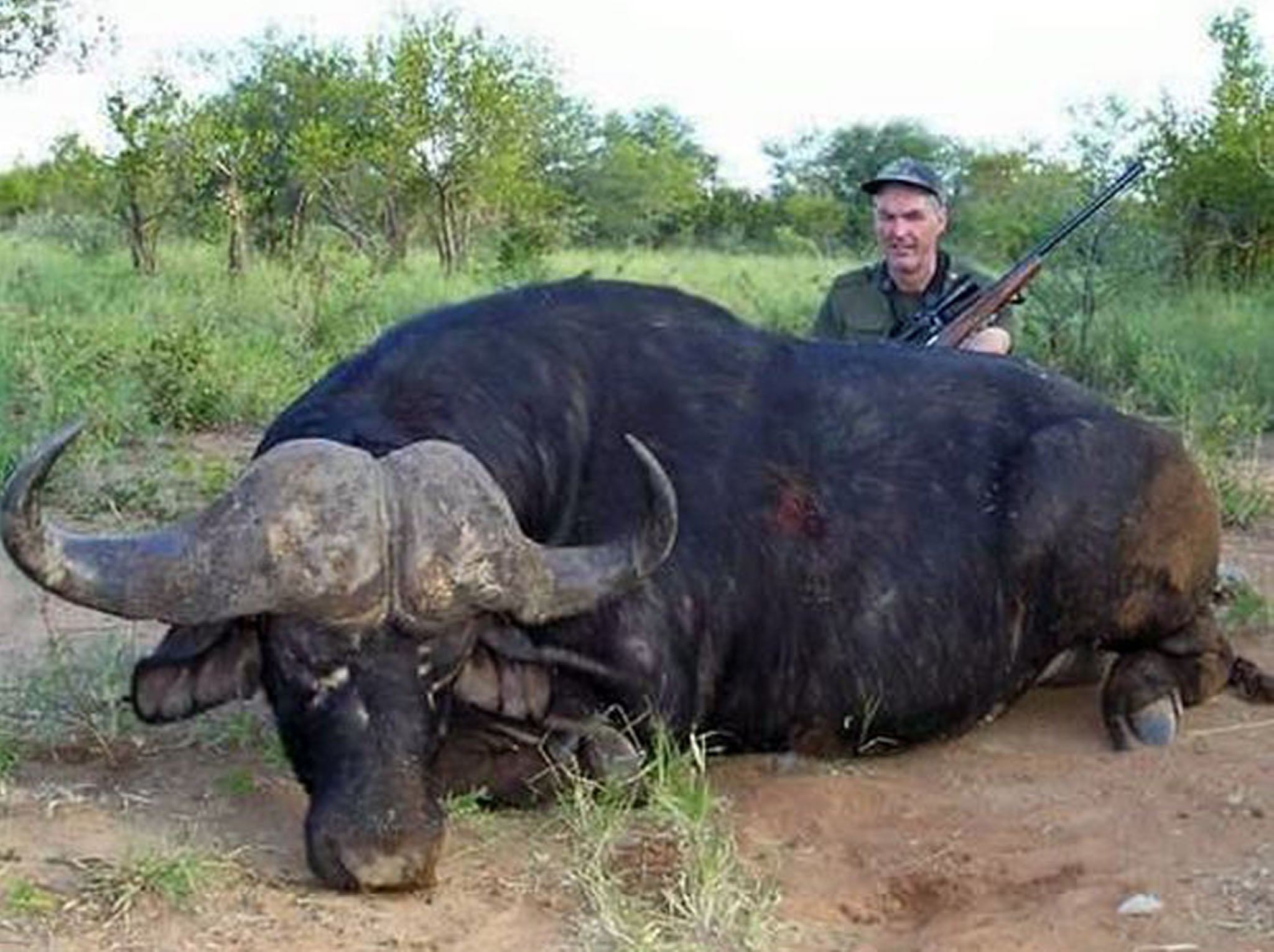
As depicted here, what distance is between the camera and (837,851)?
4.39m

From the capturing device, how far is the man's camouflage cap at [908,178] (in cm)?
757

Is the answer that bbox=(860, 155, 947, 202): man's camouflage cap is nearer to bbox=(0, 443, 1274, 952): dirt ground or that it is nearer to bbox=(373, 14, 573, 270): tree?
bbox=(0, 443, 1274, 952): dirt ground

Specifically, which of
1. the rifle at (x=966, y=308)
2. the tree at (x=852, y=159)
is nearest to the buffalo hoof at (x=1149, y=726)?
the rifle at (x=966, y=308)

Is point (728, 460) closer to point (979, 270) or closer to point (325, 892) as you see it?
point (325, 892)

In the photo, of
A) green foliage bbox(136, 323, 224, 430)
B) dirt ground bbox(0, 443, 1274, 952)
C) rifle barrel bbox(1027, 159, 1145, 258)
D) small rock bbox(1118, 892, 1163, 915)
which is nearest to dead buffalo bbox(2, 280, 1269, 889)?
dirt ground bbox(0, 443, 1274, 952)

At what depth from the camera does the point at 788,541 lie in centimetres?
502

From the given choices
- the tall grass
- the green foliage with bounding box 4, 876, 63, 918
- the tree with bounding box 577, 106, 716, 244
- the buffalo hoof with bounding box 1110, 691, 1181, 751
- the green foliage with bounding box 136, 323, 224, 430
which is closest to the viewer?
the green foliage with bounding box 4, 876, 63, 918

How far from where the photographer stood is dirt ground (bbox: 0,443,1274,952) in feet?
12.1

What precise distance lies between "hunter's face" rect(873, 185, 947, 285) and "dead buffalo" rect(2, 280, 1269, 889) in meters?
1.95

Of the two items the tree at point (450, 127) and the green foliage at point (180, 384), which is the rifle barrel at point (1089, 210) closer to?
the green foliage at point (180, 384)

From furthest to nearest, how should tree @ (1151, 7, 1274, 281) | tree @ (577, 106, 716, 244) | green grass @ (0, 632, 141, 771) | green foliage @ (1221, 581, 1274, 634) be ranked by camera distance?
1. tree @ (577, 106, 716, 244)
2. tree @ (1151, 7, 1274, 281)
3. green foliage @ (1221, 581, 1274, 634)
4. green grass @ (0, 632, 141, 771)

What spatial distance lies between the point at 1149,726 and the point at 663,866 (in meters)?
1.70

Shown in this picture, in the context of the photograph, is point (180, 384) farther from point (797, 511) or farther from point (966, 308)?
point (797, 511)

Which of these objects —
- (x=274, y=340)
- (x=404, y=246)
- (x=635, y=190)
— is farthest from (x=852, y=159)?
(x=274, y=340)
